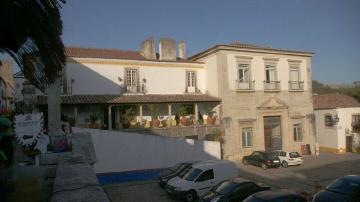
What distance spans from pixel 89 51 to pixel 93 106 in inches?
246

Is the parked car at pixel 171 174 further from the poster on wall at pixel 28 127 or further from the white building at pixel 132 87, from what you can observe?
the poster on wall at pixel 28 127

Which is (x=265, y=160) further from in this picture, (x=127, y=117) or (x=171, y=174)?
(x=127, y=117)

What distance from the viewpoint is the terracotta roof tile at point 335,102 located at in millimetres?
36688

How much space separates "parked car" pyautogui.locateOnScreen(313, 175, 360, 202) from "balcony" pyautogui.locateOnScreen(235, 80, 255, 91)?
1640 cm

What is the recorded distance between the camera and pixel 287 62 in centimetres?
3350

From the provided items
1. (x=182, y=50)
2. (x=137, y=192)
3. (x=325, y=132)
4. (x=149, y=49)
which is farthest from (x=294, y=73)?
(x=137, y=192)

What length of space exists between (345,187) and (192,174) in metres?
7.59

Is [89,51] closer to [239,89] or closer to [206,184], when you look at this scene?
[239,89]

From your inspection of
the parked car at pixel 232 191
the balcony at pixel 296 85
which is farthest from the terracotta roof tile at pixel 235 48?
the parked car at pixel 232 191

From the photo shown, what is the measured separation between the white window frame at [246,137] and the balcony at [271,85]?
4.43 metres

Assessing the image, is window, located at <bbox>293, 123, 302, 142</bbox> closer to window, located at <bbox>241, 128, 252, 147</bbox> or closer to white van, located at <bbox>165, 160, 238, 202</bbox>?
window, located at <bbox>241, 128, 252, 147</bbox>

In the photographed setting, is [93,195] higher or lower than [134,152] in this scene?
higher

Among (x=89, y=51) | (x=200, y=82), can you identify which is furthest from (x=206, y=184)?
(x=89, y=51)

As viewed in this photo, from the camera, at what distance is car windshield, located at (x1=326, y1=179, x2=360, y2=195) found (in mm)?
13703
